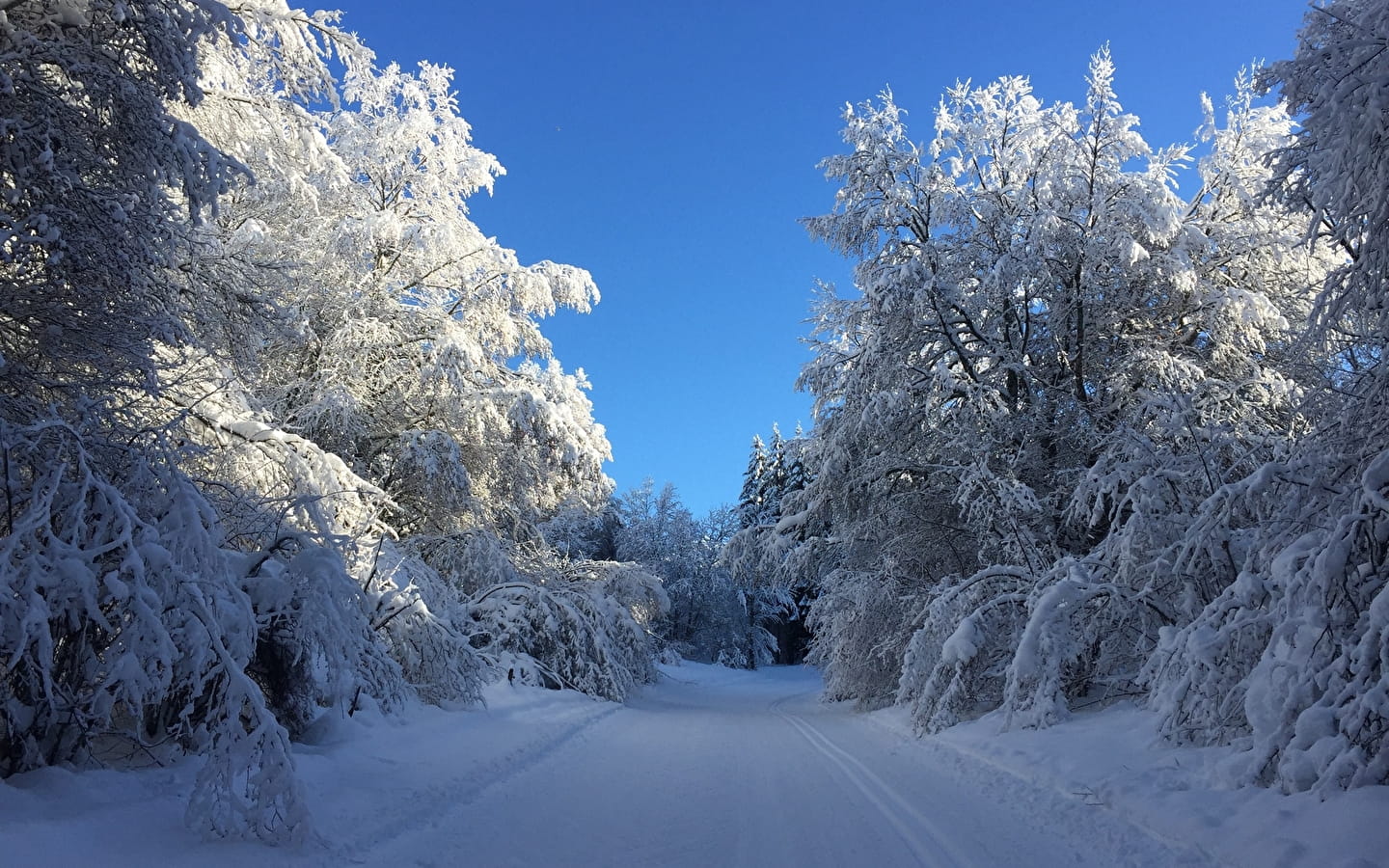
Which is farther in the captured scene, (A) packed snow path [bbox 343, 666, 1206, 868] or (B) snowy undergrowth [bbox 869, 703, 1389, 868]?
(A) packed snow path [bbox 343, 666, 1206, 868]

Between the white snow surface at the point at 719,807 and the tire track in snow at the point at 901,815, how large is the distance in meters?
0.02

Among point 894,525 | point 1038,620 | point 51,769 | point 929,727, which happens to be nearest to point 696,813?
point 51,769

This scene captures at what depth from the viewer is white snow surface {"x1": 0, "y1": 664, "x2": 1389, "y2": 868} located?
13.4 feet

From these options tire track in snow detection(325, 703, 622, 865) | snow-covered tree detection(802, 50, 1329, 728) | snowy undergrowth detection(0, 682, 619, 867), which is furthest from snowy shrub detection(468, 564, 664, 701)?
tire track in snow detection(325, 703, 622, 865)

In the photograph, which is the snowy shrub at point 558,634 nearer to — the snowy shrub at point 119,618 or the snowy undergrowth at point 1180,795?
the snowy undergrowth at point 1180,795

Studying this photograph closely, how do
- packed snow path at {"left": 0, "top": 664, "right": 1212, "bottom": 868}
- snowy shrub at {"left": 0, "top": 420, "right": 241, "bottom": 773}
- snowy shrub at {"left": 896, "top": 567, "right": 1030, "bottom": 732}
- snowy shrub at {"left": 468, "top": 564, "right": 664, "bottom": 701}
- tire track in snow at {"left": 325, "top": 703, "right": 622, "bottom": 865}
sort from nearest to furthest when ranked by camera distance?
snowy shrub at {"left": 0, "top": 420, "right": 241, "bottom": 773}, packed snow path at {"left": 0, "top": 664, "right": 1212, "bottom": 868}, tire track in snow at {"left": 325, "top": 703, "right": 622, "bottom": 865}, snowy shrub at {"left": 896, "top": 567, "right": 1030, "bottom": 732}, snowy shrub at {"left": 468, "top": 564, "right": 664, "bottom": 701}

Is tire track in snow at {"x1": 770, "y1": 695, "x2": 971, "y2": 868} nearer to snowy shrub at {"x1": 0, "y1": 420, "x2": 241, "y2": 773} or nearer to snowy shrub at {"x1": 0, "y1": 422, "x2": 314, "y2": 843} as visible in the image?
snowy shrub at {"x1": 0, "y1": 422, "x2": 314, "y2": 843}

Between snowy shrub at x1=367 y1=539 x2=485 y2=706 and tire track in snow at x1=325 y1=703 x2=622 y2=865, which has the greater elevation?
snowy shrub at x1=367 y1=539 x2=485 y2=706

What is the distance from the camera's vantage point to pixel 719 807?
20.4ft

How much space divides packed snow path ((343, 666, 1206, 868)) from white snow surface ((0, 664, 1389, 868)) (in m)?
0.02

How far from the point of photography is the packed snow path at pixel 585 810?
4.08 m

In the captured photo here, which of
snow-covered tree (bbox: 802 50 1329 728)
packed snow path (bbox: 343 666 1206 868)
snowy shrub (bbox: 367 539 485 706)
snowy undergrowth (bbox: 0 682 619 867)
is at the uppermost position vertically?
snow-covered tree (bbox: 802 50 1329 728)

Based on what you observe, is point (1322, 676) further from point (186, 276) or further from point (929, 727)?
point (186, 276)

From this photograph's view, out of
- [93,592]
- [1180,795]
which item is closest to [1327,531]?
[1180,795]
